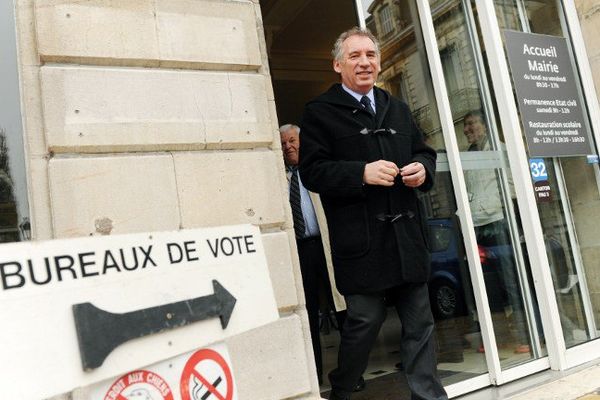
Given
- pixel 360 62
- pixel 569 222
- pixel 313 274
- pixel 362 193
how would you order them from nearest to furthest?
pixel 362 193, pixel 360 62, pixel 313 274, pixel 569 222

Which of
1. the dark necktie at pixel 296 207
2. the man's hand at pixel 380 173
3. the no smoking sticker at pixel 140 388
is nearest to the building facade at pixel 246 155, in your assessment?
the no smoking sticker at pixel 140 388

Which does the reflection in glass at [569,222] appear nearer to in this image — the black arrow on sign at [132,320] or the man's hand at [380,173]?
the man's hand at [380,173]

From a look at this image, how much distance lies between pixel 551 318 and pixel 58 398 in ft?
11.1

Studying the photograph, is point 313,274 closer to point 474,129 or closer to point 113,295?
point 474,129

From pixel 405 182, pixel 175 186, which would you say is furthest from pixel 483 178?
pixel 175 186

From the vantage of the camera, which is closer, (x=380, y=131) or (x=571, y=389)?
(x=380, y=131)

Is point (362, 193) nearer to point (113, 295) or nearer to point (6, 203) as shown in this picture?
point (6, 203)

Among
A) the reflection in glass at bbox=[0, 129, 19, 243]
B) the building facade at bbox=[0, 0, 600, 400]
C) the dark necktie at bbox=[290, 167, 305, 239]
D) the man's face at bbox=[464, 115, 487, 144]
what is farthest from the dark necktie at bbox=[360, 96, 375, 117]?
the reflection in glass at bbox=[0, 129, 19, 243]

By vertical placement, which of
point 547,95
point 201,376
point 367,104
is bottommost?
point 201,376

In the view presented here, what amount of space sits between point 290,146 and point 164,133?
198cm

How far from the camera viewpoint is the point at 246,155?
287 cm

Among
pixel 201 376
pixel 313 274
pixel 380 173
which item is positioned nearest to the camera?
pixel 201 376

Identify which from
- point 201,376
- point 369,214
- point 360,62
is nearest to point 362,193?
point 369,214

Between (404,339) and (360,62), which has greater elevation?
(360,62)
